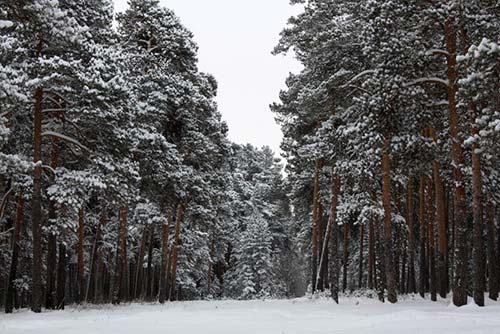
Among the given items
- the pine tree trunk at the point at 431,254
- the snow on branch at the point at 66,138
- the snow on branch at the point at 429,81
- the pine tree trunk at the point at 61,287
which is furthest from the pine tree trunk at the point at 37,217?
the pine tree trunk at the point at 431,254

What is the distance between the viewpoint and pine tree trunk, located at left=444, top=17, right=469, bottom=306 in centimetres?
1523

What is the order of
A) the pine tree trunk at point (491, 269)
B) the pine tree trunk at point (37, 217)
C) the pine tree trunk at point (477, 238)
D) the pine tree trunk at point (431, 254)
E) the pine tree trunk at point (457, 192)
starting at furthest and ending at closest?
the pine tree trunk at point (431, 254)
the pine tree trunk at point (491, 269)
the pine tree trunk at point (37, 217)
the pine tree trunk at point (457, 192)
the pine tree trunk at point (477, 238)

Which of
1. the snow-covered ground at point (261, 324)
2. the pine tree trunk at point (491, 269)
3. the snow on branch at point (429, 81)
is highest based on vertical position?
the snow on branch at point (429, 81)

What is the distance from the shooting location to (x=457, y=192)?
15.7 meters

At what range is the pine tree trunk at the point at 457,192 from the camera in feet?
50.0

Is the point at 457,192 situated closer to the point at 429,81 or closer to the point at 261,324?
the point at 429,81

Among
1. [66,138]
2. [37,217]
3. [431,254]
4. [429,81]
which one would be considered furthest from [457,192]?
[37,217]

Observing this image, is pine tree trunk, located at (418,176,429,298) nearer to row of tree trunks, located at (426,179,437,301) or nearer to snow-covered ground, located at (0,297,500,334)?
row of tree trunks, located at (426,179,437,301)

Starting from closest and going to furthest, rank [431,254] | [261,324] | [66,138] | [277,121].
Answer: [261,324]
[66,138]
[431,254]
[277,121]

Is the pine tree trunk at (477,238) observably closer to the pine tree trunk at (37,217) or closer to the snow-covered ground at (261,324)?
the snow-covered ground at (261,324)

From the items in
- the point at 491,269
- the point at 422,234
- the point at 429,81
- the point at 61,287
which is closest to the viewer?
the point at 429,81

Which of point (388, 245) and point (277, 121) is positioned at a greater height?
point (277, 121)

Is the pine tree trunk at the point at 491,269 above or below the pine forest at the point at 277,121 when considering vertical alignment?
below

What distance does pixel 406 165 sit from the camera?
17.9 meters
